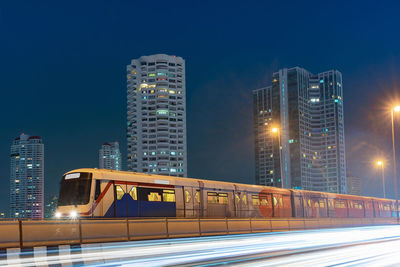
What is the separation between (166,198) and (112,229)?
8.13 m

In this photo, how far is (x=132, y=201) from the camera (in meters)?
27.5

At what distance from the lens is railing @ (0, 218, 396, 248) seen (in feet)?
59.8

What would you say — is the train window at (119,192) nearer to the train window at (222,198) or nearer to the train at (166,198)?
the train at (166,198)

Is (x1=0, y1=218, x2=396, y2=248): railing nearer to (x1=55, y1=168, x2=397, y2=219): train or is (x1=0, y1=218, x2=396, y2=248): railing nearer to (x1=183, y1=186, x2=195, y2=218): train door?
(x1=183, y1=186, x2=195, y2=218): train door

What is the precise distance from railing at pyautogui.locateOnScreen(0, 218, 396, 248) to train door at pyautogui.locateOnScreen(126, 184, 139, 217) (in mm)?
3159

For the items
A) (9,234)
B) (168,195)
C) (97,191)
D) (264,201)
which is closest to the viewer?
(9,234)

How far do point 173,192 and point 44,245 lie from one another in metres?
12.4


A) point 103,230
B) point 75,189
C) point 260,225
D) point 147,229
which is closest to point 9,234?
point 103,230

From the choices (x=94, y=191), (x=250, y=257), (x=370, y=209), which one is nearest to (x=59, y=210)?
(x=94, y=191)

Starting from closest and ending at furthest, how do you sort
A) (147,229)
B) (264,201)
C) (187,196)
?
1. (147,229)
2. (187,196)
3. (264,201)

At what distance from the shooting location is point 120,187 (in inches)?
1055

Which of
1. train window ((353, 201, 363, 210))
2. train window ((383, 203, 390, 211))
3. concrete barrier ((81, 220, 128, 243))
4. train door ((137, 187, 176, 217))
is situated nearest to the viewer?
concrete barrier ((81, 220, 128, 243))

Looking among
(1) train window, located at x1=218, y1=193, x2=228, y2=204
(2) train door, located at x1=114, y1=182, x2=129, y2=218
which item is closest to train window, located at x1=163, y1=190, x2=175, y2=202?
(2) train door, located at x1=114, y1=182, x2=129, y2=218

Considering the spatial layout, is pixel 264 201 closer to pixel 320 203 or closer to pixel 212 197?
pixel 212 197
